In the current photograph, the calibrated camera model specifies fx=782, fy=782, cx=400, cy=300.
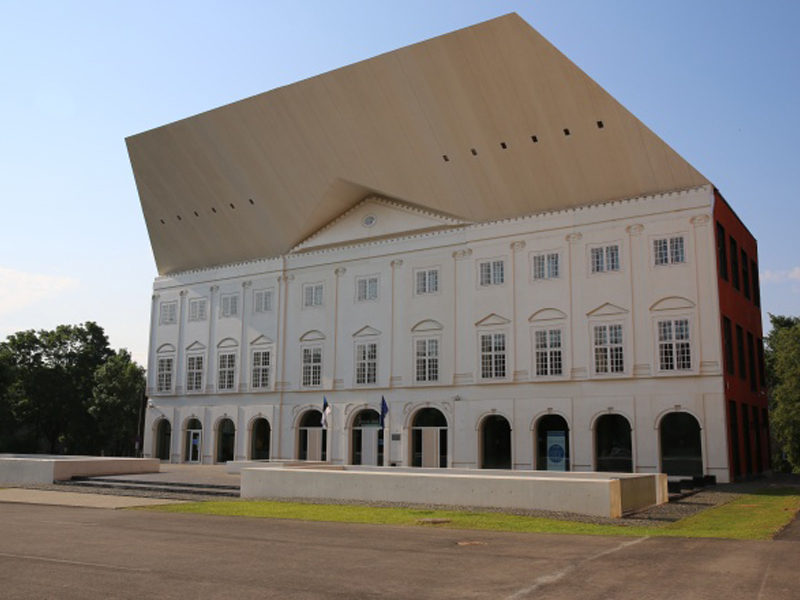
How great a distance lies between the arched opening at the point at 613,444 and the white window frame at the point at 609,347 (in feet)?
6.96

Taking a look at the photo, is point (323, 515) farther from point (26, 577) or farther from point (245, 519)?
point (26, 577)

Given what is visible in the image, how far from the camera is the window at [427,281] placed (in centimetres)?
4366

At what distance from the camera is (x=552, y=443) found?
3872 cm

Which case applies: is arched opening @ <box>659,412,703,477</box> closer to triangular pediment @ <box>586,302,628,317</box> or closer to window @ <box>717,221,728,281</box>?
triangular pediment @ <box>586,302,628,317</box>

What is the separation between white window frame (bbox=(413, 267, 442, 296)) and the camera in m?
43.6

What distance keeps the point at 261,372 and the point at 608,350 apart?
22350 mm

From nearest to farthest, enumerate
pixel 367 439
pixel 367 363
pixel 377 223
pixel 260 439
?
pixel 367 439 → pixel 367 363 → pixel 377 223 → pixel 260 439

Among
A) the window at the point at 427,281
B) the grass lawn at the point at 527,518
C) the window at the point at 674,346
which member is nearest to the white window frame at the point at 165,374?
the window at the point at 427,281

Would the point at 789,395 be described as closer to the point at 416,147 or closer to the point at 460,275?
the point at 460,275

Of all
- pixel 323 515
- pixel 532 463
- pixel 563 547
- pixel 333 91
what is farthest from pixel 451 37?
pixel 563 547

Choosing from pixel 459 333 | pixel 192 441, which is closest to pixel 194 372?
pixel 192 441

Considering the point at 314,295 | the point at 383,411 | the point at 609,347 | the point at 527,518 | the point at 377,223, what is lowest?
the point at 527,518

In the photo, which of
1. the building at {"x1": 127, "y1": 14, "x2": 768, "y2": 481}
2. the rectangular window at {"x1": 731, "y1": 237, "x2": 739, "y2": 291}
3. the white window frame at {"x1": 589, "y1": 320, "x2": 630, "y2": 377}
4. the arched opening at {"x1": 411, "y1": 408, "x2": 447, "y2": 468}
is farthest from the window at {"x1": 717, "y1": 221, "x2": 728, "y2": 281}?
the arched opening at {"x1": 411, "y1": 408, "x2": 447, "y2": 468}

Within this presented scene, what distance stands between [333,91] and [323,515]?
1035 inches
